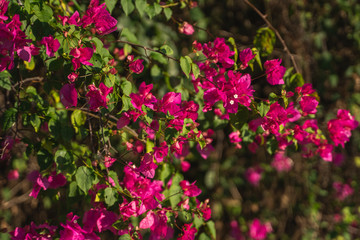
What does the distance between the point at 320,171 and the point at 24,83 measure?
1945 mm

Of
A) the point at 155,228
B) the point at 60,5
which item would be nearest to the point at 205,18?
the point at 60,5

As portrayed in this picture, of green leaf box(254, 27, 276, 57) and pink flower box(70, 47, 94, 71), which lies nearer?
pink flower box(70, 47, 94, 71)

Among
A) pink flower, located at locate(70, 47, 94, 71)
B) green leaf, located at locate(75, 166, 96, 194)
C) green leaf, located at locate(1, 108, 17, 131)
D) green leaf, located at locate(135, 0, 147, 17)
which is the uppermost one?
pink flower, located at locate(70, 47, 94, 71)

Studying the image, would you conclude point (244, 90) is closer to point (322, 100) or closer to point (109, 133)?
point (109, 133)

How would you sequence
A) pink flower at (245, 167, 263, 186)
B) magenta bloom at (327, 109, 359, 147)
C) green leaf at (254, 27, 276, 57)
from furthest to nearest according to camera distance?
pink flower at (245, 167, 263, 186) < green leaf at (254, 27, 276, 57) < magenta bloom at (327, 109, 359, 147)

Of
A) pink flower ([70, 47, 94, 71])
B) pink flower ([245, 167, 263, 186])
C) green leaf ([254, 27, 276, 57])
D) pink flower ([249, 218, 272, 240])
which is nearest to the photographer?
pink flower ([70, 47, 94, 71])

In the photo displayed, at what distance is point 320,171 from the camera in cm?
251

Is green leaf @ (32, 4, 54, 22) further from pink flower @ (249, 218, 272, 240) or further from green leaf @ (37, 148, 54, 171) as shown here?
pink flower @ (249, 218, 272, 240)

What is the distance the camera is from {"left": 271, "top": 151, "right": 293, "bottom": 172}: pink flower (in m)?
2.63

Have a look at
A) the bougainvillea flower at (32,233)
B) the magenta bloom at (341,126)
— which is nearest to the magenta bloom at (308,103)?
the magenta bloom at (341,126)

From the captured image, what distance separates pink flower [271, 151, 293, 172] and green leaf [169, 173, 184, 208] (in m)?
1.43

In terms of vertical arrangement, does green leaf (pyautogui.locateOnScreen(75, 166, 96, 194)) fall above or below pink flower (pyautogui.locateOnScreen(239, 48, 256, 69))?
below

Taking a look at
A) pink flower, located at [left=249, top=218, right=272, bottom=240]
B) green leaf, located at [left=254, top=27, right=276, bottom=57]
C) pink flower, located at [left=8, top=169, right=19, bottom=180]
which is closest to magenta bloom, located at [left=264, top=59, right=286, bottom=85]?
green leaf, located at [left=254, top=27, right=276, bottom=57]

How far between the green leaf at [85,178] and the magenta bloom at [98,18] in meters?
0.39
